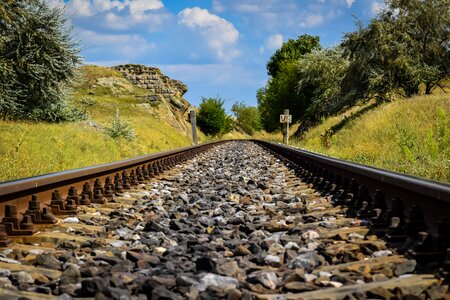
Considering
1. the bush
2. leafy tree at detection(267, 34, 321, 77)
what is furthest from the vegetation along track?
leafy tree at detection(267, 34, 321, 77)

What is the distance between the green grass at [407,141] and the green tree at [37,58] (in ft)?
41.4

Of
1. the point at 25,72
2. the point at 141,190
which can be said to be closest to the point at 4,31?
the point at 25,72

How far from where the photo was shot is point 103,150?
17.0 m

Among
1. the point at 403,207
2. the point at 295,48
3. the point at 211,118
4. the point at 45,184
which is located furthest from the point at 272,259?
the point at 295,48

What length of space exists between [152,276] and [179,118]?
51.3m

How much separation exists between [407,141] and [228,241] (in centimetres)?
913

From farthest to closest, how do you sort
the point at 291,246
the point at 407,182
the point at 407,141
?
1. the point at 407,141
2. the point at 407,182
3. the point at 291,246

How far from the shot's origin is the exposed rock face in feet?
199

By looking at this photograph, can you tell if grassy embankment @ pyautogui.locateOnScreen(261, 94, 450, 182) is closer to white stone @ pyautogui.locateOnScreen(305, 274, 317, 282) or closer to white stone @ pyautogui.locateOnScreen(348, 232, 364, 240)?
white stone @ pyautogui.locateOnScreen(348, 232, 364, 240)

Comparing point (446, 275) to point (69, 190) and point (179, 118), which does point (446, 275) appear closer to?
point (69, 190)

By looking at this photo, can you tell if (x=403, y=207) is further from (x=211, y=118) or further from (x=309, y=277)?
(x=211, y=118)

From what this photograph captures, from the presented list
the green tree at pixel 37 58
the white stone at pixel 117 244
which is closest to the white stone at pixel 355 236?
the white stone at pixel 117 244

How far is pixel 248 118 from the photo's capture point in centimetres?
12700

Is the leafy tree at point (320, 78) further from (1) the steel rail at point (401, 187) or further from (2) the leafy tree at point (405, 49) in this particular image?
(1) the steel rail at point (401, 187)
